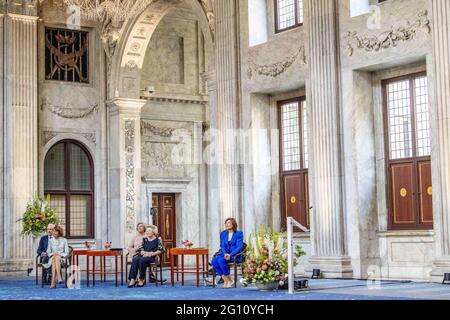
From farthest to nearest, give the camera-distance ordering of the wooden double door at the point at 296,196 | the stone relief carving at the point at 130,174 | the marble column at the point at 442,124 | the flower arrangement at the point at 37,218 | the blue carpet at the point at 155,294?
the stone relief carving at the point at 130,174 → the flower arrangement at the point at 37,218 → the wooden double door at the point at 296,196 → the marble column at the point at 442,124 → the blue carpet at the point at 155,294

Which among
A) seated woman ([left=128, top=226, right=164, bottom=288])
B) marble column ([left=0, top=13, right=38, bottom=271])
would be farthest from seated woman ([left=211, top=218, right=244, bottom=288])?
marble column ([left=0, top=13, right=38, bottom=271])

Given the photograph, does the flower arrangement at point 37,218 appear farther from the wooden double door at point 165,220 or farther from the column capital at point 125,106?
the wooden double door at point 165,220

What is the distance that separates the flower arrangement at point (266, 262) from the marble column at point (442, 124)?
105 inches

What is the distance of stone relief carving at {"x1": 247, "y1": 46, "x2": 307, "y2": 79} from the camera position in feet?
60.8

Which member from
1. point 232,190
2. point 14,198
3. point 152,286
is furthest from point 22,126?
point 152,286

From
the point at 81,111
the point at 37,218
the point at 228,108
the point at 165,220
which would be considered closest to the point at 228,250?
the point at 228,108

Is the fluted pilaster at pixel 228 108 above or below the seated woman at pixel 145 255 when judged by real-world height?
above

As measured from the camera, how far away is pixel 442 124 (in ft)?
49.8

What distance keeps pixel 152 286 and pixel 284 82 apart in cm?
520

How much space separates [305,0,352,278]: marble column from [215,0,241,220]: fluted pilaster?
260 centimetres

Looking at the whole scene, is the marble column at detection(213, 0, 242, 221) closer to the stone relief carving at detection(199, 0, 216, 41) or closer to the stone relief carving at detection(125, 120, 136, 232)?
the stone relief carving at detection(199, 0, 216, 41)

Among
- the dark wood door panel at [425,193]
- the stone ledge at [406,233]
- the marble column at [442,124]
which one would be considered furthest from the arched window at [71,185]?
the marble column at [442,124]

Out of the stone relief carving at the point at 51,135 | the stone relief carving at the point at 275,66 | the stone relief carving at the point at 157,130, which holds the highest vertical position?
the stone relief carving at the point at 275,66

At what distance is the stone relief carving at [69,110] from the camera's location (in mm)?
25062
